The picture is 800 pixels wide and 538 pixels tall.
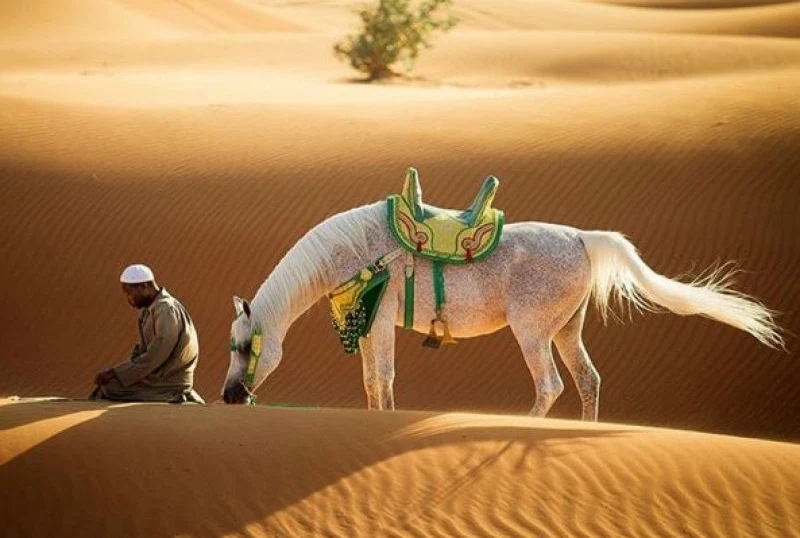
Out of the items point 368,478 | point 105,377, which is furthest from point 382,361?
point 105,377

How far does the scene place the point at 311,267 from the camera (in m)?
11.1

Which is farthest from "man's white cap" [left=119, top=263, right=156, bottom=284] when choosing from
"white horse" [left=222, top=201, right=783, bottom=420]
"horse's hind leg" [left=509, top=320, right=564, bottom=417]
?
"horse's hind leg" [left=509, top=320, right=564, bottom=417]

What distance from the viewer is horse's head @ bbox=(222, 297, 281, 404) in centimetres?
1085

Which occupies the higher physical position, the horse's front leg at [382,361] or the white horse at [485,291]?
the white horse at [485,291]

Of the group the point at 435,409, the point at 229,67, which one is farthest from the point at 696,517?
the point at 229,67

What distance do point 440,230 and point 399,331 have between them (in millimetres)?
5802

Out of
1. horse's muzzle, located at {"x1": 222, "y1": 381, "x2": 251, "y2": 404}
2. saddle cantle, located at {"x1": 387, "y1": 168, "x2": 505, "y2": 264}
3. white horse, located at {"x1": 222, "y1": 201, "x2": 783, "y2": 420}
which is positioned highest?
saddle cantle, located at {"x1": 387, "y1": 168, "x2": 505, "y2": 264}

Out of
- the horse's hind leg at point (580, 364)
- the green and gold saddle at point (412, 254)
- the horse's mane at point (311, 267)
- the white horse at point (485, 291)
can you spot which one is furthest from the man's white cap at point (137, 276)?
the horse's hind leg at point (580, 364)

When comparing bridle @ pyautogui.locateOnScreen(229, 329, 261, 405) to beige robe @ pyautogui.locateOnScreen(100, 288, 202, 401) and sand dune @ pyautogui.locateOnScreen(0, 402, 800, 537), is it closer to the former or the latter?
beige robe @ pyautogui.locateOnScreen(100, 288, 202, 401)

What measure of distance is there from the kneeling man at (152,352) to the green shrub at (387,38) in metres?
25.2

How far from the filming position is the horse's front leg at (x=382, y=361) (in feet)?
35.8

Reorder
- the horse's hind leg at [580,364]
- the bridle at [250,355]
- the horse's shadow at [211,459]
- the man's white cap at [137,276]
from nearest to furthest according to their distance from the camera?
the horse's shadow at [211,459] < the man's white cap at [137,276] < the bridle at [250,355] < the horse's hind leg at [580,364]

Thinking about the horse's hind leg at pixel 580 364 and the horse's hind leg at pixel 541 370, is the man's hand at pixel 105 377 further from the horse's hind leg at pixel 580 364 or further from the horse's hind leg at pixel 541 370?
the horse's hind leg at pixel 580 364

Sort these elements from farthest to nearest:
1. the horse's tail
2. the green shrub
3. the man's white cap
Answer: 1. the green shrub
2. the horse's tail
3. the man's white cap
